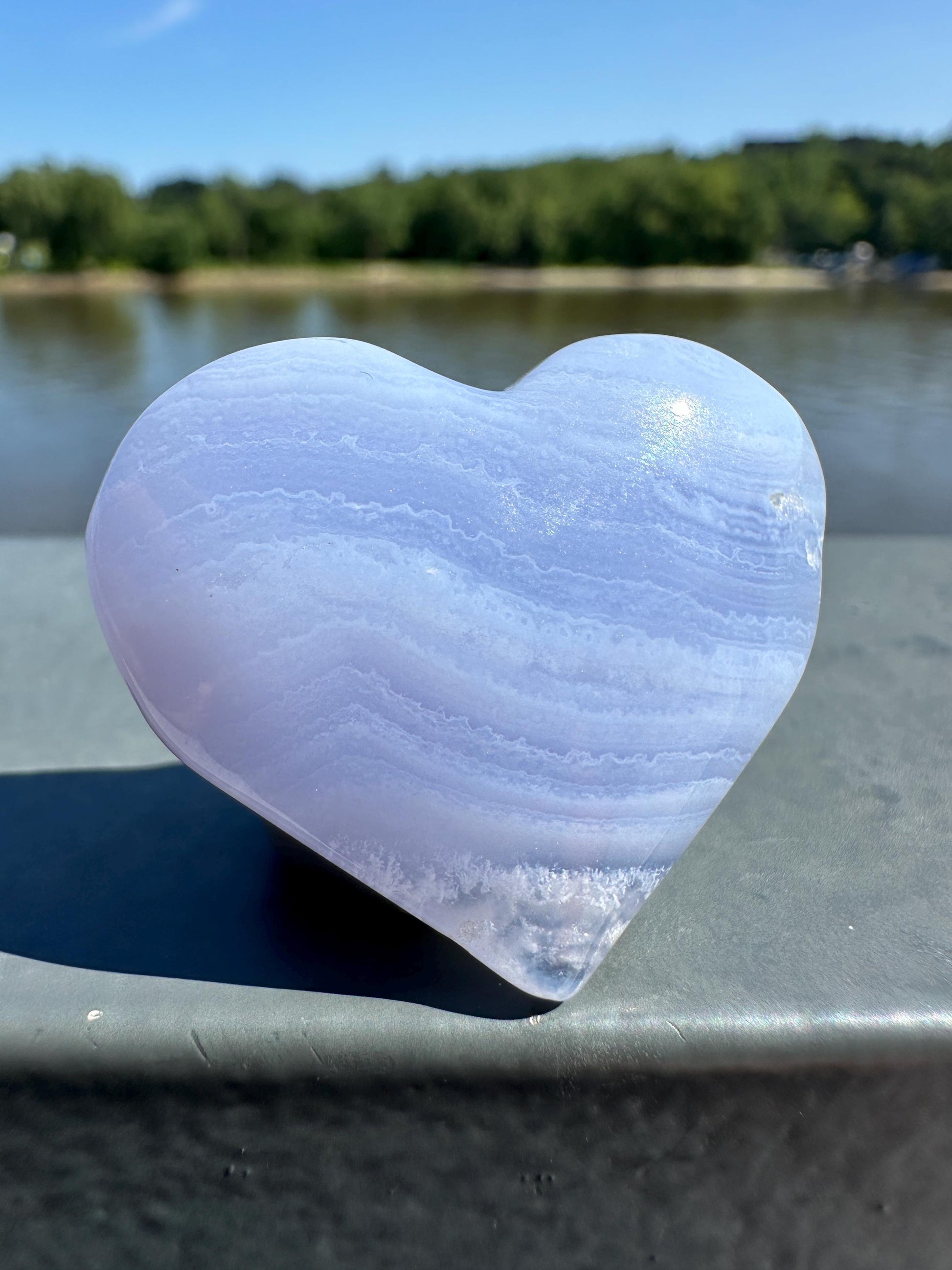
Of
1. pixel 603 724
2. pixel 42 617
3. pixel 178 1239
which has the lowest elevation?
pixel 178 1239

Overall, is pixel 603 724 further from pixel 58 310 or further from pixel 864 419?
pixel 58 310

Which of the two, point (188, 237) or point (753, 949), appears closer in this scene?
point (753, 949)

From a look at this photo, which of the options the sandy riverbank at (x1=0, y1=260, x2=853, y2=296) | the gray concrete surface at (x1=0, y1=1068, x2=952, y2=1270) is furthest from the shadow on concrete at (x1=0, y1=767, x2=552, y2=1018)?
the sandy riverbank at (x1=0, y1=260, x2=853, y2=296)

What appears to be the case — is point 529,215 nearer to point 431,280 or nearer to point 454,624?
point 431,280

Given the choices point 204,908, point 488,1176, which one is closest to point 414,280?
point 204,908

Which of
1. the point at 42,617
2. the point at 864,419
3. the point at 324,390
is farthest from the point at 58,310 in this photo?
the point at 324,390

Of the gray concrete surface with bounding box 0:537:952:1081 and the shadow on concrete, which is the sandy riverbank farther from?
Result: the shadow on concrete
